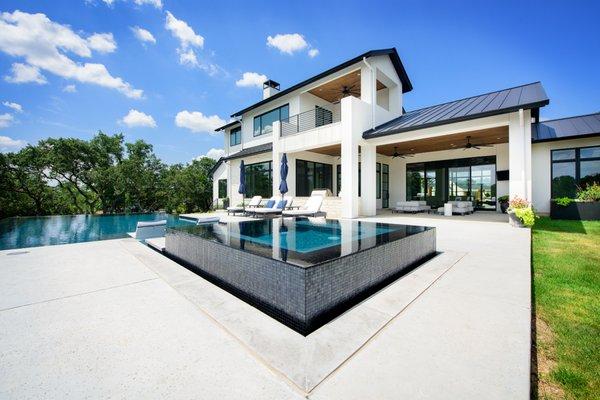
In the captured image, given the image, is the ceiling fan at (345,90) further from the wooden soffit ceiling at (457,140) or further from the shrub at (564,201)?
the shrub at (564,201)

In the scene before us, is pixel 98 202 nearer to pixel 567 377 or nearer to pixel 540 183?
pixel 567 377

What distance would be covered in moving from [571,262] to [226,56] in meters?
18.2

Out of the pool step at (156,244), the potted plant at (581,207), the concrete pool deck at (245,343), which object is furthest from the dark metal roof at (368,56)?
the concrete pool deck at (245,343)

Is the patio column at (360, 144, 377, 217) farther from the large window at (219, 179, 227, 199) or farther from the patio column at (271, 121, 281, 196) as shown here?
the large window at (219, 179, 227, 199)

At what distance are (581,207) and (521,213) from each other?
5185mm

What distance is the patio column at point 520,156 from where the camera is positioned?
30.3ft

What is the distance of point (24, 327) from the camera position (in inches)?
101

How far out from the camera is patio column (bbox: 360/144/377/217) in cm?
1348

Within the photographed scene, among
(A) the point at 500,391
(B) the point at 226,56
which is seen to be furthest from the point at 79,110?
(A) the point at 500,391

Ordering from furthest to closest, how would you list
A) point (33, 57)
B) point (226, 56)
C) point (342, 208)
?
point (33, 57)
point (226, 56)
point (342, 208)

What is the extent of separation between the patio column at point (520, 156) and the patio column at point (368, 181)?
5672 mm

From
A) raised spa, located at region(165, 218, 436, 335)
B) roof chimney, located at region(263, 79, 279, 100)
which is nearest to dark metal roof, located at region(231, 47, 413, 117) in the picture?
roof chimney, located at region(263, 79, 279, 100)

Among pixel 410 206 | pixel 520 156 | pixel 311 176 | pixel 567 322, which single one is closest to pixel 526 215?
pixel 520 156

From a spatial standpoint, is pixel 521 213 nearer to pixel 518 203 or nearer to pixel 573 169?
pixel 518 203
